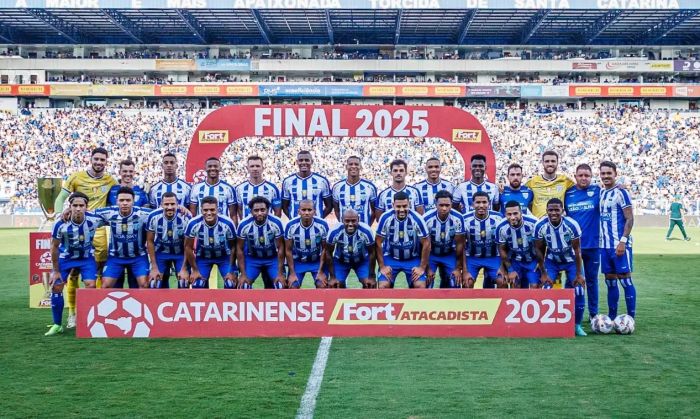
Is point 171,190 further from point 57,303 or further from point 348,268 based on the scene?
point 348,268

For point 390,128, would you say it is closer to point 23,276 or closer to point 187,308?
point 187,308

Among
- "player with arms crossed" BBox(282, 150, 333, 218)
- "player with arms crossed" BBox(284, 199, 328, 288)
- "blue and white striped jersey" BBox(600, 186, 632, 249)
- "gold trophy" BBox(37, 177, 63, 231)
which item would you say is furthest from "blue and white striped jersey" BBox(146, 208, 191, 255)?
"blue and white striped jersey" BBox(600, 186, 632, 249)

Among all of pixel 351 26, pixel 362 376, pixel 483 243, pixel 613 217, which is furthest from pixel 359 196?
pixel 351 26

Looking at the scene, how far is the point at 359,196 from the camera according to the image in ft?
32.7

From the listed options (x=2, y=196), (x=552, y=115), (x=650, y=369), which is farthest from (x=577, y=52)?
(x=650, y=369)

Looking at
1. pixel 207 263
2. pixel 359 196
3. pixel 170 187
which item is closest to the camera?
pixel 207 263

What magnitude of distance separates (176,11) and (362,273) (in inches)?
1551

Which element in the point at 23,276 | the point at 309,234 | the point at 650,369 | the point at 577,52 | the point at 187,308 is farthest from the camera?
the point at 577,52

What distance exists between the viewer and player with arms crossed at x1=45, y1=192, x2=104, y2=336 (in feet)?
26.7

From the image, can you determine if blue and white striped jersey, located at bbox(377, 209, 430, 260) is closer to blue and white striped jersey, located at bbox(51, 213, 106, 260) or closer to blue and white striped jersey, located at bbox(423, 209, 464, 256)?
blue and white striped jersey, located at bbox(423, 209, 464, 256)

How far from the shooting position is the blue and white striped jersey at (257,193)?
10.1 metres

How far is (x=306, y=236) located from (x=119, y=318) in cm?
223

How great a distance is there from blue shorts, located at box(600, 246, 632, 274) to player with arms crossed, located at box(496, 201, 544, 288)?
2.43 ft

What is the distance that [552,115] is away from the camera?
4594cm
